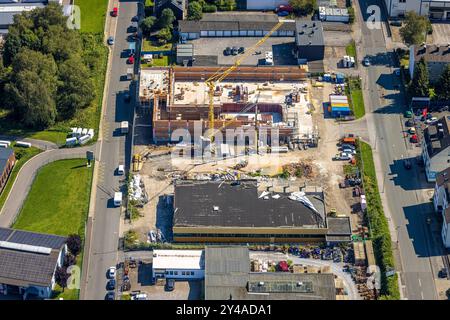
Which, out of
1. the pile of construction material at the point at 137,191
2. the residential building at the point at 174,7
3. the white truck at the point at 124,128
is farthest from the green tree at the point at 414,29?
the pile of construction material at the point at 137,191

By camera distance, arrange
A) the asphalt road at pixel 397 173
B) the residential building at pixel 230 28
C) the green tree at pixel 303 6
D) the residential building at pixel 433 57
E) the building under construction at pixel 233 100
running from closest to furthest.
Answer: the asphalt road at pixel 397 173
the building under construction at pixel 233 100
the residential building at pixel 433 57
the residential building at pixel 230 28
the green tree at pixel 303 6

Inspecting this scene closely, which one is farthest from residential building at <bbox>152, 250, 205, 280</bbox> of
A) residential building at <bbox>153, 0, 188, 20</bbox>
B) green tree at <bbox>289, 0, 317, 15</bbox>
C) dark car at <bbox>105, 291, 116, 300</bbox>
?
green tree at <bbox>289, 0, 317, 15</bbox>

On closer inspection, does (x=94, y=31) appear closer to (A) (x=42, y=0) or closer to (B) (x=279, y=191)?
(A) (x=42, y=0)

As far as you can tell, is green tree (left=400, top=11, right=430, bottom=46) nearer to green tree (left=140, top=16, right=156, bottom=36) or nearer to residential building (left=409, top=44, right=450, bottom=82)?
residential building (left=409, top=44, right=450, bottom=82)

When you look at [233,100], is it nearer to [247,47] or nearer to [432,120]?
[247,47]

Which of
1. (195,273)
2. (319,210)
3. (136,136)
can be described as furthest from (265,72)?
(195,273)

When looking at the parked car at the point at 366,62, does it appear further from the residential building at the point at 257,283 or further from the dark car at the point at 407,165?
the residential building at the point at 257,283

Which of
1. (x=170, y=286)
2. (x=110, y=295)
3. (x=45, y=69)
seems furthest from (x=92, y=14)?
(x=170, y=286)
